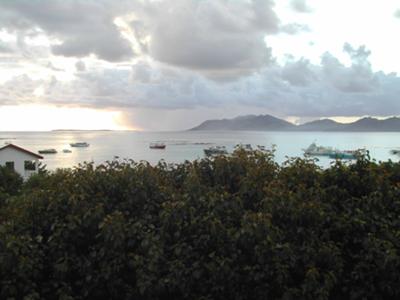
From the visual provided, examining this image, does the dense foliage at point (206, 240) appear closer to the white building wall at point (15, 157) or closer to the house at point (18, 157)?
the house at point (18, 157)

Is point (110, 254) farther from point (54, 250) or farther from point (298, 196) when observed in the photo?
point (298, 196)

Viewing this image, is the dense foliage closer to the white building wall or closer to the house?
the house

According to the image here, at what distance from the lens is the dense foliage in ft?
15.8

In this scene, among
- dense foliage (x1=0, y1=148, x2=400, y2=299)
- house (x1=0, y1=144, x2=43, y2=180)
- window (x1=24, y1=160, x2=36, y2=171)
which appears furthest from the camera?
house (x1=0, y1=144, x2=43, y2=180)

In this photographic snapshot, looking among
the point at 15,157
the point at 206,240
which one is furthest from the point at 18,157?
the point at 206,240

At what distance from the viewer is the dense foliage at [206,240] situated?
4.81m

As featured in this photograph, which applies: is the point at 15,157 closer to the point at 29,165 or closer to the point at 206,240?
the point at 29,165

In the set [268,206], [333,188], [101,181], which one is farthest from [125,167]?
[333,188]

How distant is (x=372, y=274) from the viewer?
5.00m

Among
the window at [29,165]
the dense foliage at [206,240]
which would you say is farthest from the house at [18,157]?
the dense foliage at [206,240]

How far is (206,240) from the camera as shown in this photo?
4938 mm

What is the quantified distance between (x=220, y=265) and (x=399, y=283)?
5.92ft

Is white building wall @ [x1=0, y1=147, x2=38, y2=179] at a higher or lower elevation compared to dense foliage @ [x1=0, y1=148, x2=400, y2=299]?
lower

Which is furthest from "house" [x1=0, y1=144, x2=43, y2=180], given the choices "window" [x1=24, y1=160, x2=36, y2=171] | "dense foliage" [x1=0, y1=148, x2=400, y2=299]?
"dense foliage" [x1=0, y1=148, x2=400, y2=299]
